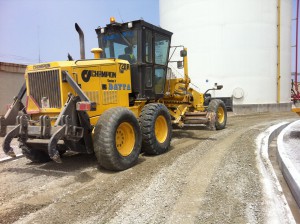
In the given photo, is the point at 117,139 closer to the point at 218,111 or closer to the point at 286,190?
the point at 286,190

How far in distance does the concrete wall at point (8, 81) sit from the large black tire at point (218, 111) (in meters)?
8.07

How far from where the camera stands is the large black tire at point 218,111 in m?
10.2

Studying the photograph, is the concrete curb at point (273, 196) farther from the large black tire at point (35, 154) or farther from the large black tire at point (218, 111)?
the large black tire at point (35, 154)

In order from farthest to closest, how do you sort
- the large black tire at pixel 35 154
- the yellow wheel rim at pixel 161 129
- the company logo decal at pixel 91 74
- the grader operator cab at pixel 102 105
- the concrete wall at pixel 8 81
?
the concrete wall at pixel 8 81 < the yellow wheel rim at pixel 161 129 < the large black tire at pixel 35 154 < the company logo decal at pixel 91 74 < the grader operator cab at pixel 102 105

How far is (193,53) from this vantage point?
62.0ft

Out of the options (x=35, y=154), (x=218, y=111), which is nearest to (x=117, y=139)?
(x=35, y=154)

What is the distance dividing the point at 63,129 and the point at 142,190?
1.56 metres

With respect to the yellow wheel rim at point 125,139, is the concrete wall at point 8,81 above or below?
above

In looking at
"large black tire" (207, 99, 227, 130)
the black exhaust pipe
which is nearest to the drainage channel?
"large black tire" (207, 99, 227, 130)

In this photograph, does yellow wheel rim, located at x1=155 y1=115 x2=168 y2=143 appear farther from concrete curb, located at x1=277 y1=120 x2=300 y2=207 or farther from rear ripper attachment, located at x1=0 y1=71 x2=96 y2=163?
concrete curb, located at x1=277 y1=120 x2=300 y2=207

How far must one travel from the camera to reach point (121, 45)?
720 centimetres

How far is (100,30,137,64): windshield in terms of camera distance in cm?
696

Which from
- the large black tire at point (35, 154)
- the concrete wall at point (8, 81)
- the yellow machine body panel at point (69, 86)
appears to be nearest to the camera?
the yellow machine body panel at point (69, 86)

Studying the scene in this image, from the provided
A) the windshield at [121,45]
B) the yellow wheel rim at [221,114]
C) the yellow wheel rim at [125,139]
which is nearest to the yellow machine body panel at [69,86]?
the yellow wheel rim at [125,139]
